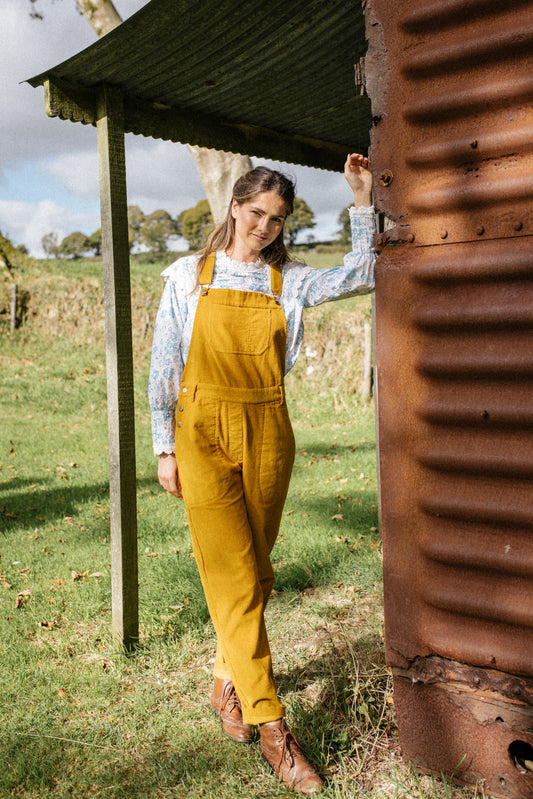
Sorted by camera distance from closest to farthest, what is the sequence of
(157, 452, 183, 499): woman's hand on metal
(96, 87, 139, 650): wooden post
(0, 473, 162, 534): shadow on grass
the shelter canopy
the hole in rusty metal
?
the hole in rusty metal
(157, 452, 183, 499): woman's hand on metal
the shelter canopy
(96, 87, 139, 650): wooden post
(0, 473, 162, 534): shadow on grass

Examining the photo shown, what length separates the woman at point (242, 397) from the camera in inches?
109

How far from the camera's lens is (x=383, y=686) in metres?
3.22

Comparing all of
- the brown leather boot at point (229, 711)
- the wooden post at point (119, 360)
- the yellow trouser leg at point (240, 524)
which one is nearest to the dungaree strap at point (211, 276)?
the yellow trouser leg at point (240, 524)

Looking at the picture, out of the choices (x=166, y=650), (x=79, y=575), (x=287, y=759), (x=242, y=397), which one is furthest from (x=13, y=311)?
(x=287, y=759)

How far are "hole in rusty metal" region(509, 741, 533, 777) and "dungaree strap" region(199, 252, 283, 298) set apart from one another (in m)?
1.94

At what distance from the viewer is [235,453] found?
2.81 m

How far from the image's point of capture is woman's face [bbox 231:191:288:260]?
113 inches

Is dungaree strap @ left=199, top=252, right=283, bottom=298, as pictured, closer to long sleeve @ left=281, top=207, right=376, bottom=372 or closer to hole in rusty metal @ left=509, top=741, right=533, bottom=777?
long sleeve @ left=281, top=207, right=376, bottom=372

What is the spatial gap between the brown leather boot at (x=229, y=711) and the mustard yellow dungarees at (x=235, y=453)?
278 mm

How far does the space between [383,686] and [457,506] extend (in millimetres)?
1353

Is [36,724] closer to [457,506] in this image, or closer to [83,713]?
[83,713]

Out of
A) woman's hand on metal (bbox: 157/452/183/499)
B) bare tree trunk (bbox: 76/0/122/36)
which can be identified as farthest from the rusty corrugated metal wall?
bare tree trunk (bbox: 76/0/122/36)

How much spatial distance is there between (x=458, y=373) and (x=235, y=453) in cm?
99

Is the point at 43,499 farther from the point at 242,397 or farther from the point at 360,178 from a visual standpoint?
the point at 360,178
